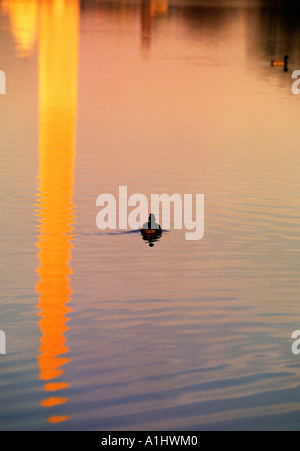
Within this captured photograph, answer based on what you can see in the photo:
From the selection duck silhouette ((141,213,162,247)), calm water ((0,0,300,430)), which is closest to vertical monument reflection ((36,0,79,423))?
calm water ((0,0,300,430))

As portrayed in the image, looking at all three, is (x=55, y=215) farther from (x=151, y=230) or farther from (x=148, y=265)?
(x=148, y=265)

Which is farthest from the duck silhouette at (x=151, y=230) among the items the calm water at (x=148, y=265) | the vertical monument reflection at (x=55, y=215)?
the vertical monument reflection at (x=55, y=215)

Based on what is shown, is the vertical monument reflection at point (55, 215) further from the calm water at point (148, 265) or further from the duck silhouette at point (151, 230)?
the duck silhouette at point (151, 230)

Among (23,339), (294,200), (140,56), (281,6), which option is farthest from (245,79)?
(281,6)

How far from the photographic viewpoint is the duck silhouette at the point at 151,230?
17656 millimetres

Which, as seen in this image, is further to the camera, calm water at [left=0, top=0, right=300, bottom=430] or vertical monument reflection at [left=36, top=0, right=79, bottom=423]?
vertical monument reflection at [left=36, top=0, right=79, bottom=423]

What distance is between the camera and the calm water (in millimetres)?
11203

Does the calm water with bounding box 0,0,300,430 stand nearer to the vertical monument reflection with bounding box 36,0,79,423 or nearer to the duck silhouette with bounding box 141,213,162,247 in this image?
the vertical monument reflection with bounding box 36,0,79,423

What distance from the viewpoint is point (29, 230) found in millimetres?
18188

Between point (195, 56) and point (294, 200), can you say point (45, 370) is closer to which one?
point (294, 200)

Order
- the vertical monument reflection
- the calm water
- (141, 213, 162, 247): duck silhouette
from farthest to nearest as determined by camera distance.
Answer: (141, 213, 162, 247): duck silhouette
the vertical monument reflection
the calm water

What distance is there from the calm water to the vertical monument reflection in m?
0.04

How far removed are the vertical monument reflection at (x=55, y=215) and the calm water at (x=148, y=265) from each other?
0.12 ft

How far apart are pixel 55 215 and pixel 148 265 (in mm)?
3506
